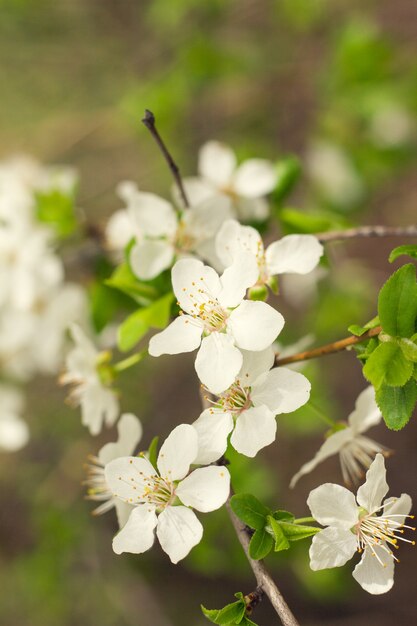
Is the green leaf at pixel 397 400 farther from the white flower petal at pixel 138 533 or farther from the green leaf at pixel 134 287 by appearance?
the green leaf at pixel 134 287

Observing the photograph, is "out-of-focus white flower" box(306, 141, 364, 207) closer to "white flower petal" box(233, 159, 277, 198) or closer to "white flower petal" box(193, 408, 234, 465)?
"white flower petal" box(233, 159, 277, 198)

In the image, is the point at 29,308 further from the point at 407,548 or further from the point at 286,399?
the point at 407,548

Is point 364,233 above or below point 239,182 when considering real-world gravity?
below

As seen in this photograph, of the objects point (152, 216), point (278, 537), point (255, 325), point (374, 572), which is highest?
point (152, 216)

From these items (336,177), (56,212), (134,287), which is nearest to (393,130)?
(336,177)

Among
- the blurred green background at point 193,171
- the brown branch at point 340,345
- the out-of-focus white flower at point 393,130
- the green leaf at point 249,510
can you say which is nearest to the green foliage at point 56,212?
the blurred green background at point 193,171

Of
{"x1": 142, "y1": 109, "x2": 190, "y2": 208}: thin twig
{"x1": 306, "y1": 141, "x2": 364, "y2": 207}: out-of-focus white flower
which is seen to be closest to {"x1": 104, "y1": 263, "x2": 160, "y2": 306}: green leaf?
{"x1": 142, "y1": 109, "x2": 190, "y2": 208}: thin twig

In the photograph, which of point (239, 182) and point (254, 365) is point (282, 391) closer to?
point (254, 365)
